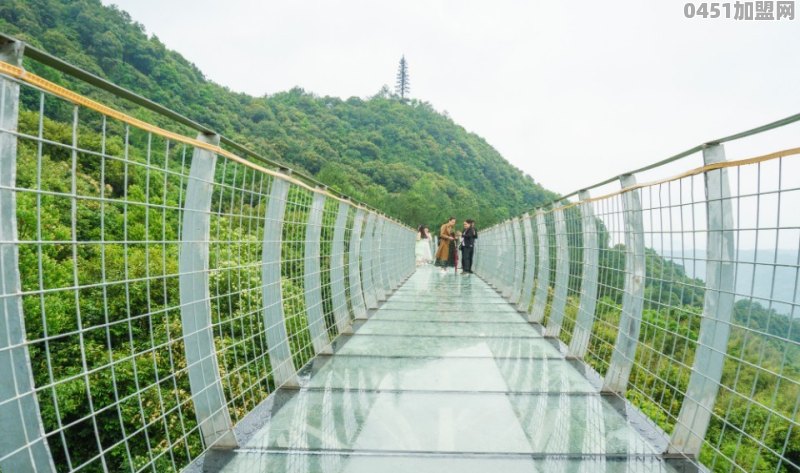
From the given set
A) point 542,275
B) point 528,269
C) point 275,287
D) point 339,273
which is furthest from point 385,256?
point 275,287

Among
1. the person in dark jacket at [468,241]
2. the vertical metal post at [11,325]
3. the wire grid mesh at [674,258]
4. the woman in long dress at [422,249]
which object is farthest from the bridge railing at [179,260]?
the woman in long dress at [422,249]

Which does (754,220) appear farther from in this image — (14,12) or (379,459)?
(14,12)

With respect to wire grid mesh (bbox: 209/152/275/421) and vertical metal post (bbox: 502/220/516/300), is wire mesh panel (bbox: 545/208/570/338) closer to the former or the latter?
wire grid mesh (bbox: 209/152/275/421)

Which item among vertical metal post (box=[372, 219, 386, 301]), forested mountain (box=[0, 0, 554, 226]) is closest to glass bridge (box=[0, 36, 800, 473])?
vertical metal post (box=[372, 219, 386, 301])

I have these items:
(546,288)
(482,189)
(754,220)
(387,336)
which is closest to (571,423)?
(754,220)

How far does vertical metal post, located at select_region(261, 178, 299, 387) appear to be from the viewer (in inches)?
126

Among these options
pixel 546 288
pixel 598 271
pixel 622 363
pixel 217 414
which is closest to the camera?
pixel 217 414

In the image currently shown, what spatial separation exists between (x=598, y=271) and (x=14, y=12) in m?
63.3

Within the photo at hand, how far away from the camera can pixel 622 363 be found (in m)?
3.11

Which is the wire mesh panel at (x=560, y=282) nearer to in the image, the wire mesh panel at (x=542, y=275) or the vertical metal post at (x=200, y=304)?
the wire mesh panel at (x=542, y=275)

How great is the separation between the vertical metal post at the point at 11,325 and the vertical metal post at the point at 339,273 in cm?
353

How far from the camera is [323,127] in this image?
80938mm

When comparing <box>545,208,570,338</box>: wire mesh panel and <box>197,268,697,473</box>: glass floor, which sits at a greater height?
<box>545,208,570,338</box>: wire mesh panel

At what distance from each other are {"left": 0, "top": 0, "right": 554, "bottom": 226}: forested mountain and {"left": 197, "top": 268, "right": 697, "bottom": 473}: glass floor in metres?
45.1
